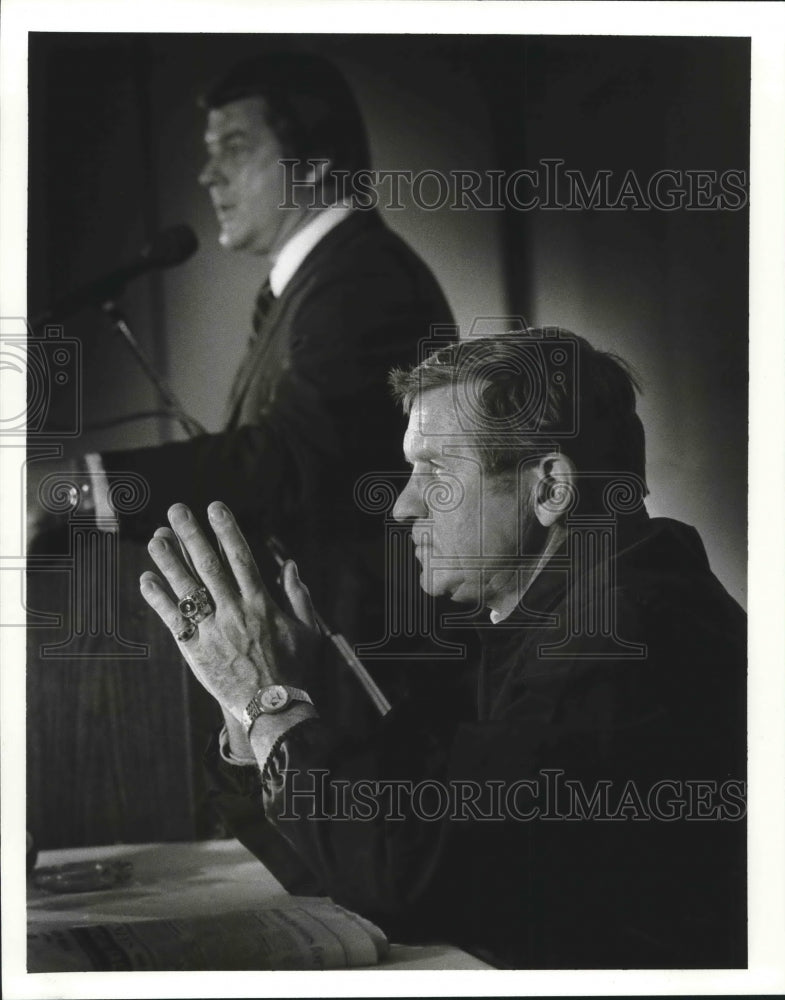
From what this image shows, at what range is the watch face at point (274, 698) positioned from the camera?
2.52m

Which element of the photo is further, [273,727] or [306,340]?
[306,340]

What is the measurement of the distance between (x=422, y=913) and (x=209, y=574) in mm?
948

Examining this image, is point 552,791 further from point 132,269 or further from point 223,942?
point 132,269

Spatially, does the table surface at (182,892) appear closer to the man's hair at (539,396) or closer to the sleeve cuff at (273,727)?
the sleeve cuff at (273,727)

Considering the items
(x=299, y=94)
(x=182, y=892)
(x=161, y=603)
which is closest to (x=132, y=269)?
(x=299, y=94)

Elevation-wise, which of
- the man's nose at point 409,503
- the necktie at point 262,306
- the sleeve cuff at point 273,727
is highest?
the necktie at point 262,306

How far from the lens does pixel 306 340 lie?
8.67 feet

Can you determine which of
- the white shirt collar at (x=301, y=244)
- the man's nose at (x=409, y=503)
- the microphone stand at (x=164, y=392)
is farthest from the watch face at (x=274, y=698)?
the white shirt collar at (x=301, y=244)

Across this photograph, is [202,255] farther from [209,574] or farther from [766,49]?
[766,49]

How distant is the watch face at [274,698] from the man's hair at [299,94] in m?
1.29

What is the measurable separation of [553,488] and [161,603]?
98 cm

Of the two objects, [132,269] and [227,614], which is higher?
[132,269]

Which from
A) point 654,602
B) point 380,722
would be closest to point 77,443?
point 380,722

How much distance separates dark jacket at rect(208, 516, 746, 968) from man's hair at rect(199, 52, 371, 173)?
1.19 meters
